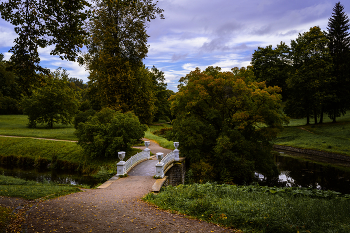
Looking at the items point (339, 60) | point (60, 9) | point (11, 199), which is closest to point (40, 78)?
point (60, 9)

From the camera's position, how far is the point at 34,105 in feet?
118

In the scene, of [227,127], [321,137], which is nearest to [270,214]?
[227,127]

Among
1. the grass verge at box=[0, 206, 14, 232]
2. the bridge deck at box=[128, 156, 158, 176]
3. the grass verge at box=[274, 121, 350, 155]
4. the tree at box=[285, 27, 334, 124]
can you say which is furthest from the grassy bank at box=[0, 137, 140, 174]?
the tree at box=[285, 27, 334, 124]

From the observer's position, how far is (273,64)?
154 feet

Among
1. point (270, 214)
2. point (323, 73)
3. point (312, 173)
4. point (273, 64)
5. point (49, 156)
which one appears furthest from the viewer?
point (273, 64)

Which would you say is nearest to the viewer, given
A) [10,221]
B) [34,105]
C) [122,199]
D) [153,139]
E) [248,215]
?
[10,221]

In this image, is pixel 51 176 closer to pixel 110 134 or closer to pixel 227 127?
pixel 110 134

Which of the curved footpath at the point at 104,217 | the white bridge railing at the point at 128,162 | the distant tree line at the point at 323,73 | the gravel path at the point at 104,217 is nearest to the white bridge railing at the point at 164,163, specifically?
the white bridge railing at the point at 128,162

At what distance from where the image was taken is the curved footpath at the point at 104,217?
6180 mm

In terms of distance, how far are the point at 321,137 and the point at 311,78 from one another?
1012 cm

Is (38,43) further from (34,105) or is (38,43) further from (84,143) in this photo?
(34,105)

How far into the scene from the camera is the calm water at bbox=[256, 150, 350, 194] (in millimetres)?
18516

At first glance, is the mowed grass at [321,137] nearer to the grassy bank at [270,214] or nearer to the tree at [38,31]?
the grassy bank at [270,214]

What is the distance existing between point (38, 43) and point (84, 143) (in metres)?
15.0
